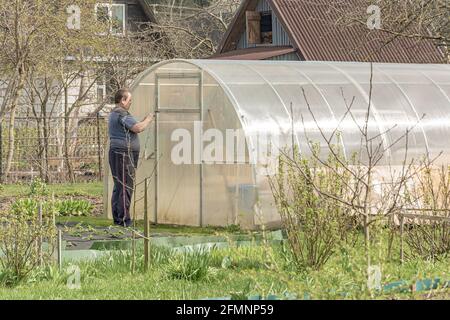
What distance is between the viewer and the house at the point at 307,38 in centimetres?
2956

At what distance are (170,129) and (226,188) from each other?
5.21 ft


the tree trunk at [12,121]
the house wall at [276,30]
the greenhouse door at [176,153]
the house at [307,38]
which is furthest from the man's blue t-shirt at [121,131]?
the house wall at [276,30]

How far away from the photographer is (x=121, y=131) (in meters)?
14.9

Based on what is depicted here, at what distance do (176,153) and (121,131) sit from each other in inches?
44.6

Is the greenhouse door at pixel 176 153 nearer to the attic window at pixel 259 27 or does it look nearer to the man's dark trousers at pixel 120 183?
the man's dark trousers at pixel 120 183

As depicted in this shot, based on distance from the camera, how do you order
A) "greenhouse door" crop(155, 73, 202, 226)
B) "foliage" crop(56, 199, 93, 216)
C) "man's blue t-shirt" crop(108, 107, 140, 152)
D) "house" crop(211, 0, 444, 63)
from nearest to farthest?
"man's blue t-shirt" crop(108, 107, 140, 152)
"greenhouse door" crop(155, 73, 202, 226)
"foliage" crop(56, 199, 93, 216)
"house" crop(211, 0, 444, 63)

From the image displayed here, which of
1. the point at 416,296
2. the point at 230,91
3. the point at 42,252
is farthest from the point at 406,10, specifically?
the point at 416,296

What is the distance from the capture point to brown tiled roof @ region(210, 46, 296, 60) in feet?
97.0

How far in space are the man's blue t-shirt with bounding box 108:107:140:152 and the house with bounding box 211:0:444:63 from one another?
46.9 ft

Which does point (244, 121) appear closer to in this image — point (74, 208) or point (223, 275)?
point (74, 208)

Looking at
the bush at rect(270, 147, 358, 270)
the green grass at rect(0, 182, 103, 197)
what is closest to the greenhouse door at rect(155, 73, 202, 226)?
the green grass at rect(0, 182, 103, 197)

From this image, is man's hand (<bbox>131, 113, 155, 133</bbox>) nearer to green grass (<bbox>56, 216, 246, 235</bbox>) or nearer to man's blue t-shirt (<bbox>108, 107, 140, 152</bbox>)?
man's blue t-shirt (<bbox>108, 107, 140, 152</bbox>)

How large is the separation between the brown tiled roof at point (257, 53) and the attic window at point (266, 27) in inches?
15.7
